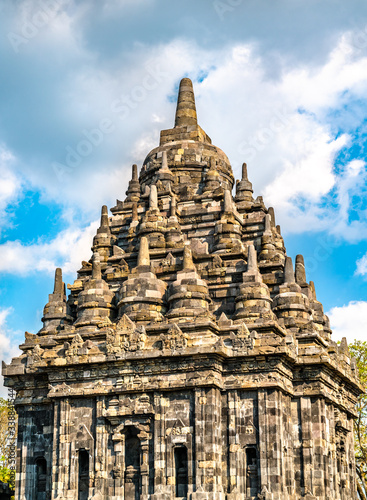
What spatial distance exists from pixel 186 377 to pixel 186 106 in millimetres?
23666

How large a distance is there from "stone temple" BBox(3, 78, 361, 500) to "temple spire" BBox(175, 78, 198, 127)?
884cm

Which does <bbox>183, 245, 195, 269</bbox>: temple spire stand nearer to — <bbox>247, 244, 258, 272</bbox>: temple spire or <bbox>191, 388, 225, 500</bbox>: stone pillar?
<bbox>247, 244, 258, 272</bbox>: temple spire

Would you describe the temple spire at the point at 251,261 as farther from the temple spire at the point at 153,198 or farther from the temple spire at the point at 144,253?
the temple spire at the point at 153,198

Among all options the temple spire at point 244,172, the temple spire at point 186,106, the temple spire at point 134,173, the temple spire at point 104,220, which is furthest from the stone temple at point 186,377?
the temple spire at point 186,106

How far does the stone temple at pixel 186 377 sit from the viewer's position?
40531mm

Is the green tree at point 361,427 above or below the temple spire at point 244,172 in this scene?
below

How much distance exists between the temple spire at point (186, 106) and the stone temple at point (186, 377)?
8840 mm

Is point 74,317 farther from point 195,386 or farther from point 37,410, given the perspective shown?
point 195,386

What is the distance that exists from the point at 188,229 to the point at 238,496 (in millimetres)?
16773

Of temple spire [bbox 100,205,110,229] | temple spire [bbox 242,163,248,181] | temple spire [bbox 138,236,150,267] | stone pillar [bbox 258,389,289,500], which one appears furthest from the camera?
temple spire [bbox 242,163,248,181]

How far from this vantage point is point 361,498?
6303 centimetres

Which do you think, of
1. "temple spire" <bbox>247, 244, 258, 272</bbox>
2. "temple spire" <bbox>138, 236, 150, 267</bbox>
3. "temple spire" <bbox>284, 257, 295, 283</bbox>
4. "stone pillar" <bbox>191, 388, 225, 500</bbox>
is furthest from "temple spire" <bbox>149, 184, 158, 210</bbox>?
"stone pillar" <bbox>191, 388, 225, 500</bbox>

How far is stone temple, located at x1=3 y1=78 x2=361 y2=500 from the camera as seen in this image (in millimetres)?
40531

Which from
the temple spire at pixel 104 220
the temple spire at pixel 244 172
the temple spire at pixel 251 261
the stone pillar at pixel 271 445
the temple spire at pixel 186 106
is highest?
the temple spire at pixel 186 106
